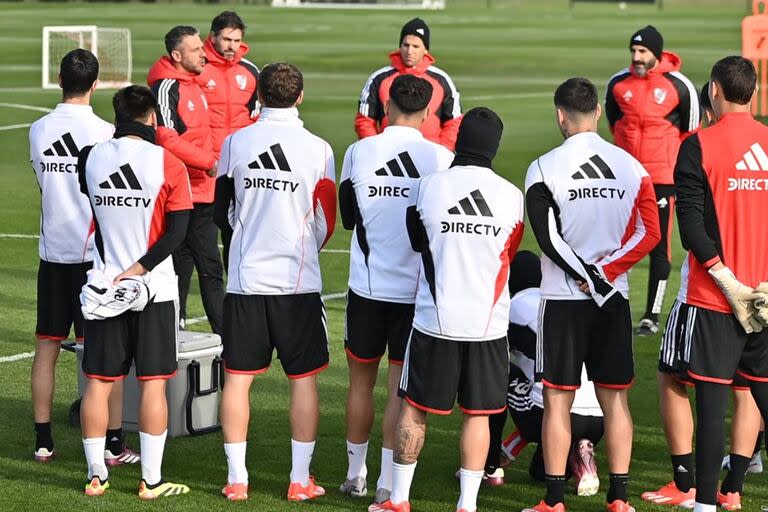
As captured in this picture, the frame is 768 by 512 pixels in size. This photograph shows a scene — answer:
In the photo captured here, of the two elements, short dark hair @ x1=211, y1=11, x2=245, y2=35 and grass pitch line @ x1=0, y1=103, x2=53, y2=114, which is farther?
grass pitch line @ x1=0, y1=103, x2=53, y2=114

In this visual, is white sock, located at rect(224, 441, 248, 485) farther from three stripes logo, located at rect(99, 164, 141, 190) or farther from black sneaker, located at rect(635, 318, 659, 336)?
black sneaker, located at rect(635, 318, 659, 336)

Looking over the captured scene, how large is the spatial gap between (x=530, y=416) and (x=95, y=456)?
2.28m

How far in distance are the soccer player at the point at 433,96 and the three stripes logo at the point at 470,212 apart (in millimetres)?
4363

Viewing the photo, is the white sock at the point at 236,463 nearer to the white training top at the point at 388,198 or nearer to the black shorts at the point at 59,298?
the white training top at the point at 388,198

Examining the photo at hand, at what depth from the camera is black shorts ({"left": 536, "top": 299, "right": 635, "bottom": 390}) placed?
22.3 feet

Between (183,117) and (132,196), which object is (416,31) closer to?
(183,117)

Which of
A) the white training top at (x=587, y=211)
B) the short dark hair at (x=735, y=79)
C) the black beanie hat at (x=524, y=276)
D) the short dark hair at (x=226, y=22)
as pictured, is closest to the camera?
the short dark hair at (x=735, y=79)

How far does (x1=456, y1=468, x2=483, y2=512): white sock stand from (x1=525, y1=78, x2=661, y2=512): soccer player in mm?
320

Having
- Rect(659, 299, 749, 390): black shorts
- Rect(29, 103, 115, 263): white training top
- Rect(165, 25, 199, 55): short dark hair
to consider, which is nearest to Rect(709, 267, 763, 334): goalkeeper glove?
Rect(659, 299, 749, 390): black shorts

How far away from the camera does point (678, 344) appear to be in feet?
21.9

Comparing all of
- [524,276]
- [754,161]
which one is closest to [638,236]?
[754,161]

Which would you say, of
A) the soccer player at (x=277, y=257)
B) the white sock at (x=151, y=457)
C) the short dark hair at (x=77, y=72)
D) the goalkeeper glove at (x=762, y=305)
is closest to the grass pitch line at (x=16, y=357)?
the short dark hair at (x=77, y=72)

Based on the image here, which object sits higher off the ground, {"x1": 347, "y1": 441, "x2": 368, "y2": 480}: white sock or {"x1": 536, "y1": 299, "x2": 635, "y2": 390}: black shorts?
{"x1": 536, "y1": 299, "x2": 635, "y2": 390}: black shorts

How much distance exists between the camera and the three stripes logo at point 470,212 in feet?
21.3
